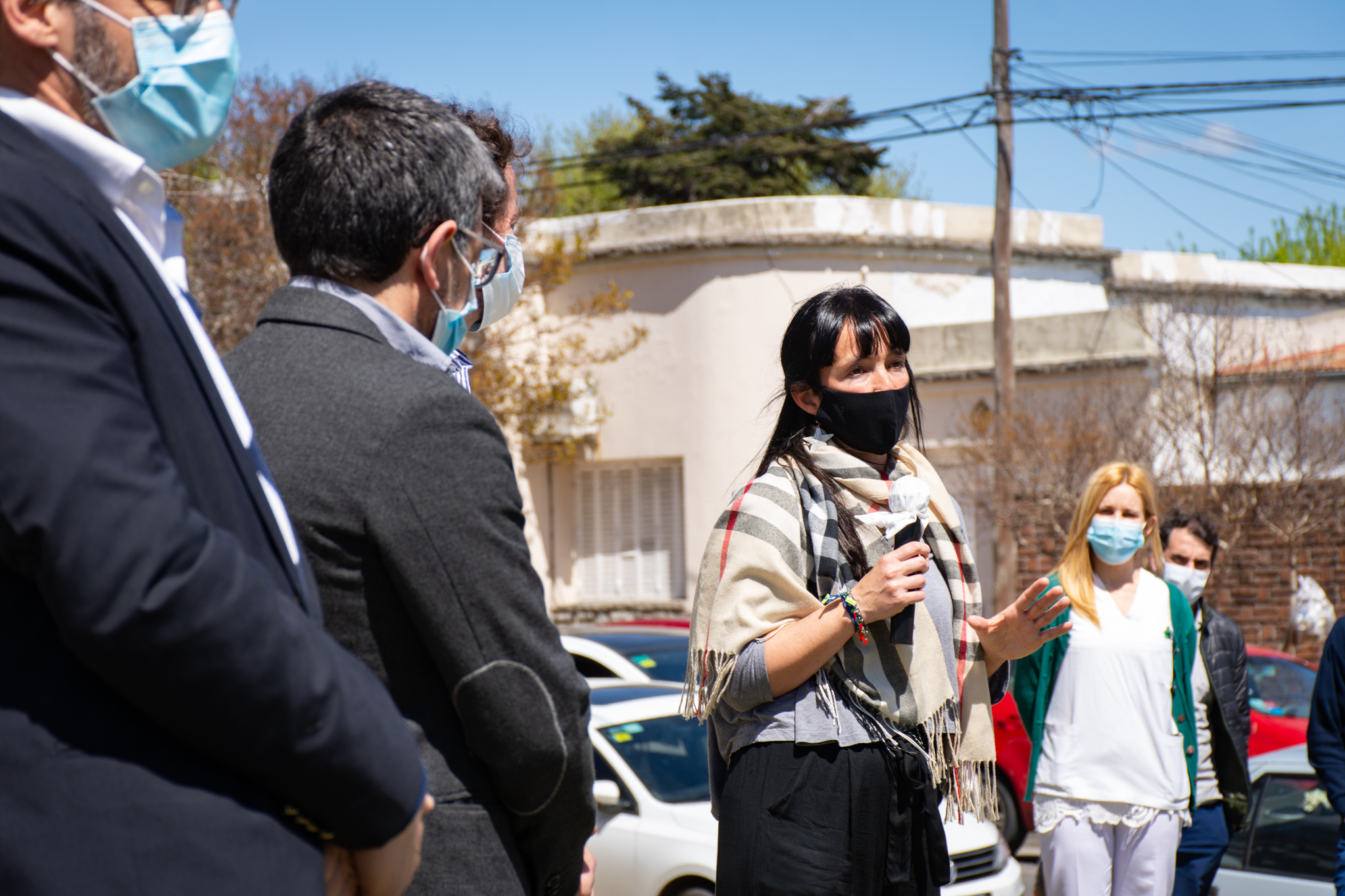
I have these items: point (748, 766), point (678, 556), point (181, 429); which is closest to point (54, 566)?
point (181, 429)

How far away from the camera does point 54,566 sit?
3.89ft

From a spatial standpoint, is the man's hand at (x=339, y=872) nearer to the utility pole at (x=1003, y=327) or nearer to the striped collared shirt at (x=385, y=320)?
the striped collared shirt at (x=385, y=320)

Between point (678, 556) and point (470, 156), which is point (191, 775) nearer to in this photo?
point (470, 156)

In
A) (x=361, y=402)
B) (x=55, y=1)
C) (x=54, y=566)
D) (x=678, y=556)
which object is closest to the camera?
(x=54, y=566)

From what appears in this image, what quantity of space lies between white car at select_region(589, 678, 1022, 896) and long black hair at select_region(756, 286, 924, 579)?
2.70m

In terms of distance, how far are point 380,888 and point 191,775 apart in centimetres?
31

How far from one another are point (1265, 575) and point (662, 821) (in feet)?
37.2

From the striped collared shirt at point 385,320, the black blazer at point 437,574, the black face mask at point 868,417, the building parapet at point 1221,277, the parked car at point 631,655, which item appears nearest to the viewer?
the black blazer at point 437,574

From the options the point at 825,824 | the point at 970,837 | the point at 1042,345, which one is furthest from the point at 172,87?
the point at 1042,345

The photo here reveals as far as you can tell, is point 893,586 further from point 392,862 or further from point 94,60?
point 94,60

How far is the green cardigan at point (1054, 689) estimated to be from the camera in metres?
4.75

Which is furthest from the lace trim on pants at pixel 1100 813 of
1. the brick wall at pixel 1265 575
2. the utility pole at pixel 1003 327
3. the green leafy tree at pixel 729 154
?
the green leafy tree at pixel 729 154

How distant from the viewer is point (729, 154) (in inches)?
1187

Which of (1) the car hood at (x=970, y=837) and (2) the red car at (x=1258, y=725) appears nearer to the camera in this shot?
(1) the car hood at (x=970, y=837)
